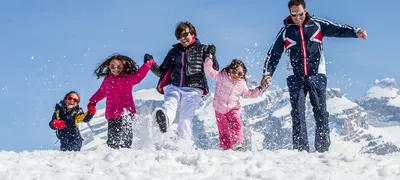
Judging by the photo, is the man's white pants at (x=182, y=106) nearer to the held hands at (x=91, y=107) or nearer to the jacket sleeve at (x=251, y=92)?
the jacket sleeve at (x=251, y=92)

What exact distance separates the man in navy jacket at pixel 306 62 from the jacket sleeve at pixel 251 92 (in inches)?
33.2

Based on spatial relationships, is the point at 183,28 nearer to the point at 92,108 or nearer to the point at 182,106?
the point at 182,106

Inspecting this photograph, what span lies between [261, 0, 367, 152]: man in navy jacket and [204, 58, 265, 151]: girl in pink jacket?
112 centimetres

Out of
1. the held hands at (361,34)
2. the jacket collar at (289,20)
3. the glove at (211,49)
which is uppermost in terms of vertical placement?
the jacket collar at (289,20)

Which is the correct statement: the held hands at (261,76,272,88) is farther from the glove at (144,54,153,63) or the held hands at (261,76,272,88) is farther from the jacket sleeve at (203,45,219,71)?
the glove at (144,54,153,63)

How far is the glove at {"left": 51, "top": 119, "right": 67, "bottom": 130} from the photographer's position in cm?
1120

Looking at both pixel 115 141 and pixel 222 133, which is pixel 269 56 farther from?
pixel 115 141

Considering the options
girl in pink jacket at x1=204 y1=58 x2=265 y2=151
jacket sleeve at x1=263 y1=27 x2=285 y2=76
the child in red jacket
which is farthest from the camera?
the child in red jacket

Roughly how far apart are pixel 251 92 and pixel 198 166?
4.14 meters

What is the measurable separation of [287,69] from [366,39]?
140cm

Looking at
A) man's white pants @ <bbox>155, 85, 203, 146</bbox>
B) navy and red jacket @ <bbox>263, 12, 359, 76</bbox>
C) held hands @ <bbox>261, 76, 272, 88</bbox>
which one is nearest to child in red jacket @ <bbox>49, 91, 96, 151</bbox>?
man's white pants @ <bbox>155, 85, 203, 146</bbox>

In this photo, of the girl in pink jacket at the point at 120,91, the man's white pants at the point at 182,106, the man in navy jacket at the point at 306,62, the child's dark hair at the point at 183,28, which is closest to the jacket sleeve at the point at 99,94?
the girl in pink jacket at the point at 120,91

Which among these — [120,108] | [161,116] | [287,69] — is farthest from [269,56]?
[120,108]

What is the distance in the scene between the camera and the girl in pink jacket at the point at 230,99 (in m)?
9.79
